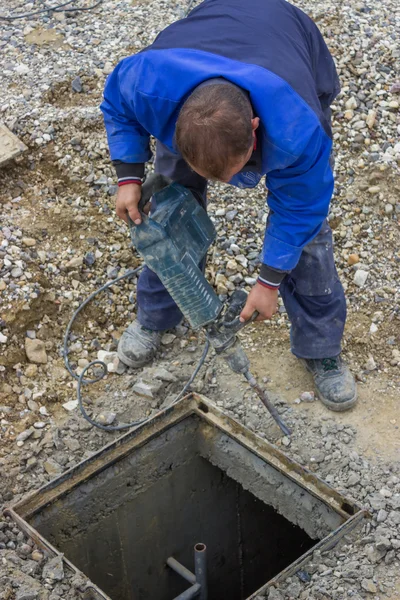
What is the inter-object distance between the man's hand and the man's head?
625mm

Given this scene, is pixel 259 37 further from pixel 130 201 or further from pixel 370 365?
pixel 370 365

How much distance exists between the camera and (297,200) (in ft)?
8.05

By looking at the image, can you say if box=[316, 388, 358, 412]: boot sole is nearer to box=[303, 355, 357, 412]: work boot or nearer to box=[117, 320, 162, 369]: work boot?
box=[303, 355, 357, 412]: work boot

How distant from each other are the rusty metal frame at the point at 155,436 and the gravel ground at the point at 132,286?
0.18 ft

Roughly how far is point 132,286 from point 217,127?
73.5 inches

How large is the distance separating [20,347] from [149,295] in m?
0.69

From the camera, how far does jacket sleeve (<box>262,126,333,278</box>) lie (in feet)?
7.72

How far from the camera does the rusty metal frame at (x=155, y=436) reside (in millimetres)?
2721

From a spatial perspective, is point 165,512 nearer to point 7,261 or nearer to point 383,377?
point 383,377

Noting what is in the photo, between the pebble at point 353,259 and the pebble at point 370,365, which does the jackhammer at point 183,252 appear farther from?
the pebble at point 353,259

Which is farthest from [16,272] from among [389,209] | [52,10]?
[52,10]

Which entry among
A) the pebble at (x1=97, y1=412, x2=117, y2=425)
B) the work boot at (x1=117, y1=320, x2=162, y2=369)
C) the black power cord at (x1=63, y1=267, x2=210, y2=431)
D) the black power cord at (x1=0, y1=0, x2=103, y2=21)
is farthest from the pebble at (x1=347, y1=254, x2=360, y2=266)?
the black power cord at (x1=0, y1=0, x2=103, y2=21)

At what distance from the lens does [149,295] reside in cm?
337

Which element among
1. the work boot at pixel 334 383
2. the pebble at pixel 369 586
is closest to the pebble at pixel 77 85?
the work boot at pixel 334 383
